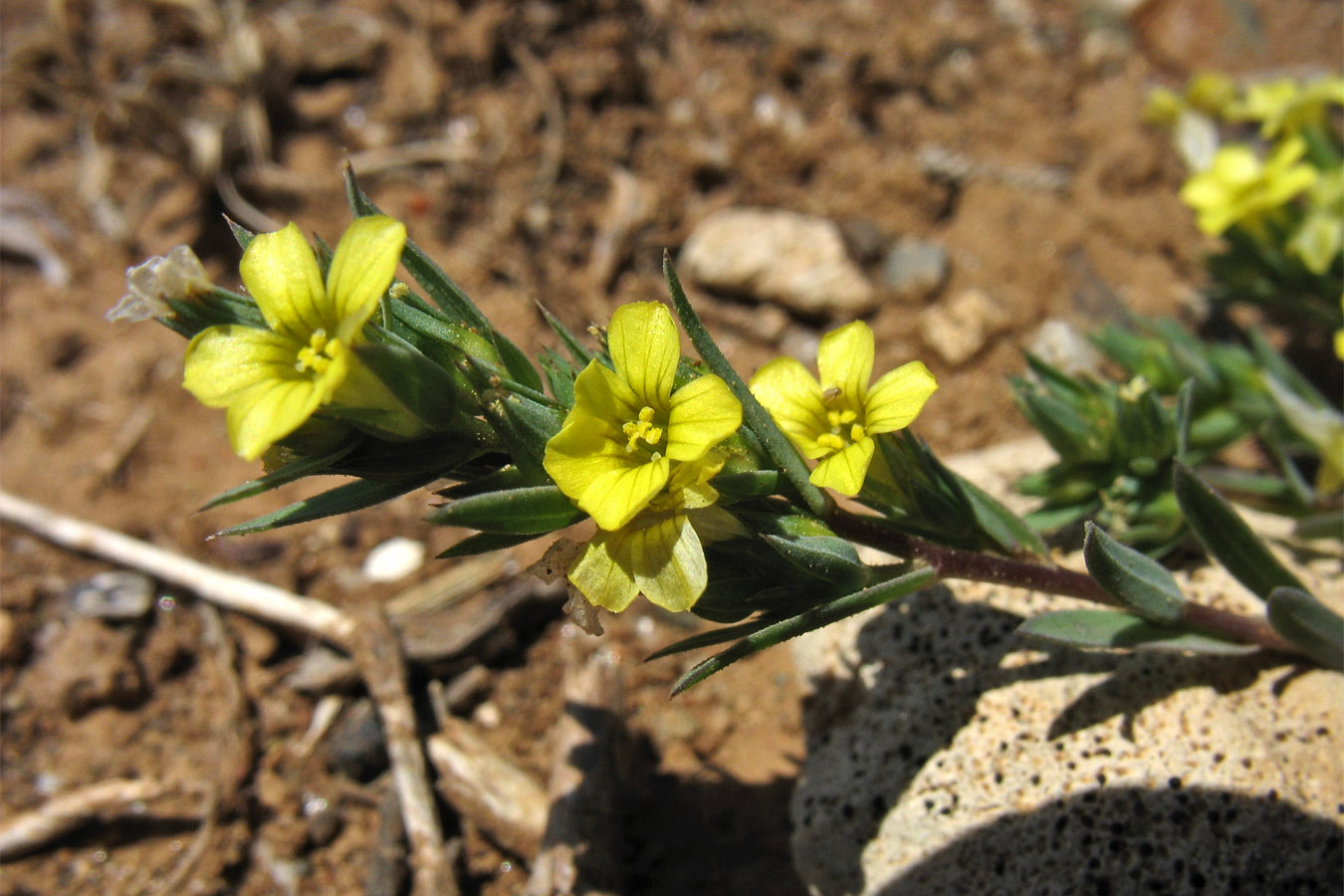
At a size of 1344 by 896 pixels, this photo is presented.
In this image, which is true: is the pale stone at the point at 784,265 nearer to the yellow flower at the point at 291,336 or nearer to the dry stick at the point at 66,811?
the yellow flower at the point at 291,336

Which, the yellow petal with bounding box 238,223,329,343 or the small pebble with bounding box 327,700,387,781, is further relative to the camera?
the small pebble with bounding box 327,700,387,781

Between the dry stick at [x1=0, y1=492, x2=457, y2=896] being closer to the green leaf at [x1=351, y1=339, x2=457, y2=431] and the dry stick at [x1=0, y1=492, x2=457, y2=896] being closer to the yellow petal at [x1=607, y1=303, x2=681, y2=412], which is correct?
the green leaf at [x1=351, y1=339, x2=457, y2=431]

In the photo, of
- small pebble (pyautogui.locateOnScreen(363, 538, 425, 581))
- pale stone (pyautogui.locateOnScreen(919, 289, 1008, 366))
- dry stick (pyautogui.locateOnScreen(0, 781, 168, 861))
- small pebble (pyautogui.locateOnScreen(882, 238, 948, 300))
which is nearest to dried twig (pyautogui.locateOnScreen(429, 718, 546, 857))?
small pebble (pyautogui.locateOnScreen(363, 538, 425, 581))

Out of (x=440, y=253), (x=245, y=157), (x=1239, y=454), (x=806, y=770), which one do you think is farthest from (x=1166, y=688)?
(x=245, y=157)

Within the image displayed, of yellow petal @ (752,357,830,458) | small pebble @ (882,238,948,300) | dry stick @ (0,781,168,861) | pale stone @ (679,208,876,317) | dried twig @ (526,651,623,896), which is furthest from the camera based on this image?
small pebble @ (882,238,948,300)

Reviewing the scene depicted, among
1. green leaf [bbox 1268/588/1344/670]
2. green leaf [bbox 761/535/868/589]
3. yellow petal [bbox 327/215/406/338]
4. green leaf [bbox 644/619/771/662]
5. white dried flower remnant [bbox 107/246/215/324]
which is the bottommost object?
green leaf [bbox 1268/588/1344/670]

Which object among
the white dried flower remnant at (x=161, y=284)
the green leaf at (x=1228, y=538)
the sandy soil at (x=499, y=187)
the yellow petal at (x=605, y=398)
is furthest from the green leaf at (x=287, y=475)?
the sandy soil at (x=499, y=187)

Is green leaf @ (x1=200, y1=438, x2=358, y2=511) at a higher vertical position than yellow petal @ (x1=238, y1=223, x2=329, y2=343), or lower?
lower
